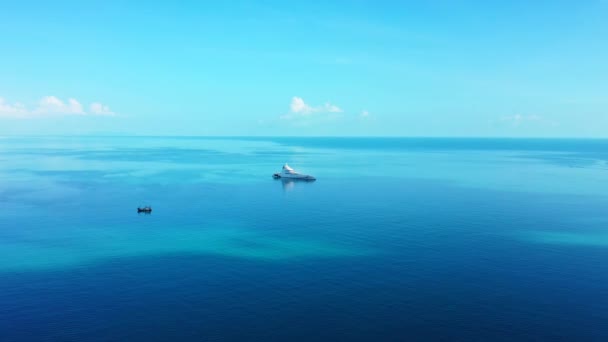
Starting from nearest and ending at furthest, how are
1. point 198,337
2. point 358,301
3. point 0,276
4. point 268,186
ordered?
point 198,337
point 358,301
point 0,276
point 268,186

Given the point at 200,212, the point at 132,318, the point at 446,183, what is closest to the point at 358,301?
the point at 132,318

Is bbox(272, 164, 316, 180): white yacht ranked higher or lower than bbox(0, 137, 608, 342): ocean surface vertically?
higher

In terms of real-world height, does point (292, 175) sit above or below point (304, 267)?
above

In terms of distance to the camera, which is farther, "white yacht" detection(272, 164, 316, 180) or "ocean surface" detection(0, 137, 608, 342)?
"white yacht" detection(272, 164, 316, 180)

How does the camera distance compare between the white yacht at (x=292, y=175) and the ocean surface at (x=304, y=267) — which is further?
the white yacht at (x=292, y=175)

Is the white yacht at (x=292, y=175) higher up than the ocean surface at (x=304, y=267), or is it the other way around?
the white yacht at (x=292, y=175)

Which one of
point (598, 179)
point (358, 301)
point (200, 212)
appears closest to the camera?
point (358, 301)

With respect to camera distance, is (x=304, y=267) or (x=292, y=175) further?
(x=292, y=175)

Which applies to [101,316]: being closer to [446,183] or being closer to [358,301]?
[358,301]
